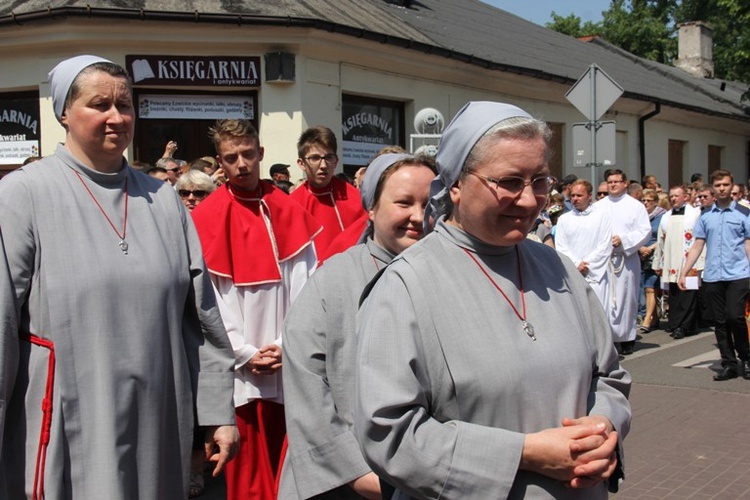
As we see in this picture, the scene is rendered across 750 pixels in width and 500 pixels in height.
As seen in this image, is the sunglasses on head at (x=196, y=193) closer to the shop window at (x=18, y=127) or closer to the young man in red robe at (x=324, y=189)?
the young man in red robe at (x=324, y=189)

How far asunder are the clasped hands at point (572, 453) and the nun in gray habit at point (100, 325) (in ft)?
4.50

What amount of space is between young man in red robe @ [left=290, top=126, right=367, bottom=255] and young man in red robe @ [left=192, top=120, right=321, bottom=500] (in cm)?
123

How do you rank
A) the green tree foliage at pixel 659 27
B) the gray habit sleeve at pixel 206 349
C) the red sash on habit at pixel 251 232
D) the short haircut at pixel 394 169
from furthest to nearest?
the green tree foliage at pixel 659 27
the red sash on habit at pixel 251 232
the short haircut at pixel 394 169
the gray habit sleeve at pixel 206 349

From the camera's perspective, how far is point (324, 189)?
6.62 metres

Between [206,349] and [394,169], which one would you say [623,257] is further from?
[206,349]

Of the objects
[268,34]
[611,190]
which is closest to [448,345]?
[611,190]

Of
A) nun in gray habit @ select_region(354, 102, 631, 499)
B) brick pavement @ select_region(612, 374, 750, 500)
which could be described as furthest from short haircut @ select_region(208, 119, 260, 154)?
brick pavement @ select_region(612, 374, 750, 500)

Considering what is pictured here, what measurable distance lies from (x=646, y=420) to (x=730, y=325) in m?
2.37

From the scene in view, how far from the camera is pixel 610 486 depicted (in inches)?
100.0

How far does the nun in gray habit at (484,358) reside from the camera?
2.25 metres

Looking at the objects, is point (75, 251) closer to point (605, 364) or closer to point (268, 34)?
point (605, 364)

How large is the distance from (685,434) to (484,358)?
19.2 feet

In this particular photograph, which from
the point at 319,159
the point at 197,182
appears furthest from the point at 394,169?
the point at 197,182

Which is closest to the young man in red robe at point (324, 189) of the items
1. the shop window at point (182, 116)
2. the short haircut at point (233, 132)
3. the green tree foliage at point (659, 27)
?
the short haircut at point (233, 132)
